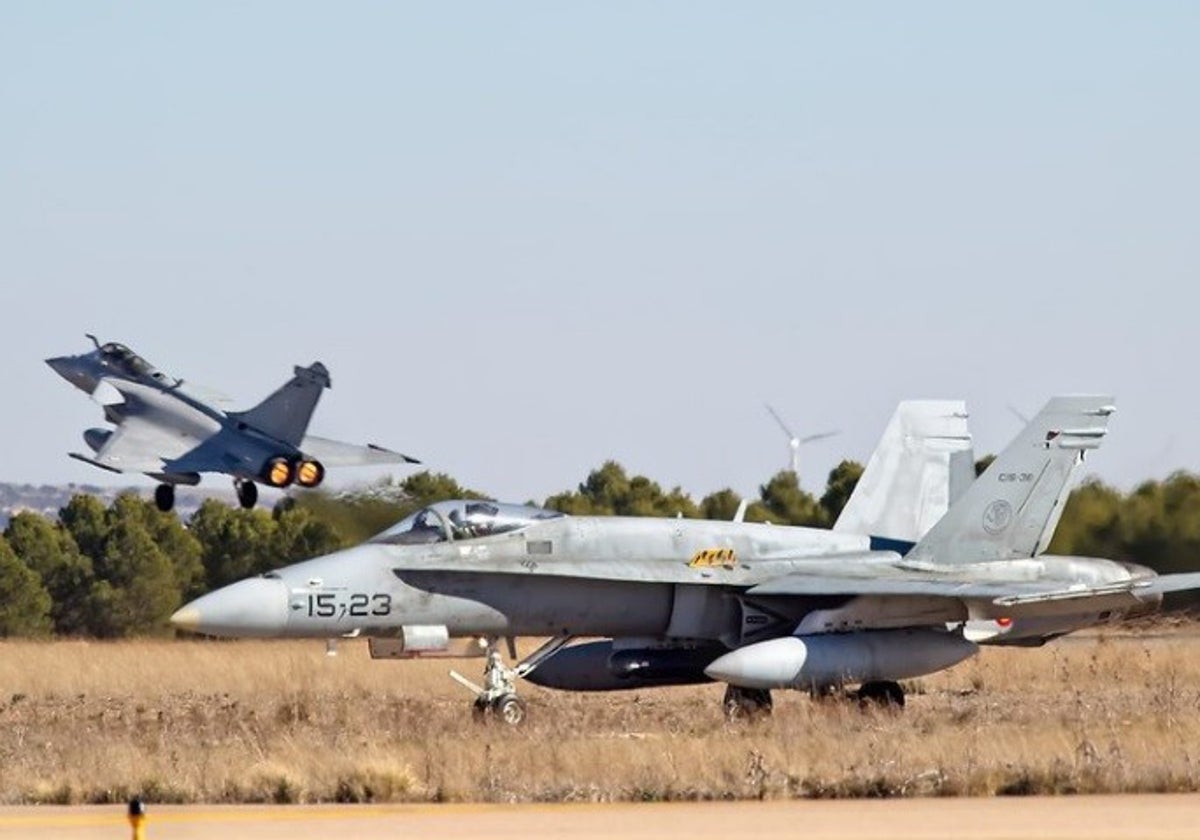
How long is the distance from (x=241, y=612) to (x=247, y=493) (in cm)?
1701

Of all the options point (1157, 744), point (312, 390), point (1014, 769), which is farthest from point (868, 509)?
point (312, 390)

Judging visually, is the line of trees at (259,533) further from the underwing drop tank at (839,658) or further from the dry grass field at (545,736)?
the underwing drop tank at (839,658)

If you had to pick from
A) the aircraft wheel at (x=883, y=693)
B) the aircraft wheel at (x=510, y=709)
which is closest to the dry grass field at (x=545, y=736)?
the aircraft wheel at (x=510, y=709)

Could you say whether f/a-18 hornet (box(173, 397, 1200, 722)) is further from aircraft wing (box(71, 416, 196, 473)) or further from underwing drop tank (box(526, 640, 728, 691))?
aircraft wing (box(71, 416, 196, 473))

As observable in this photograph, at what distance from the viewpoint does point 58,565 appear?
4359 cm

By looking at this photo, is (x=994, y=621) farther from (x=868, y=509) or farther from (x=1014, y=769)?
(x=1014, y=769)

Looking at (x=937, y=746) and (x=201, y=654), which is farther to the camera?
(x=201, y=654)

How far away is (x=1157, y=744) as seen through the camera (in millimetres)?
15758

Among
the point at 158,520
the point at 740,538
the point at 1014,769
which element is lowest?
the point at 1014,769

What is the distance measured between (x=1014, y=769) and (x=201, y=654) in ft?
50.7

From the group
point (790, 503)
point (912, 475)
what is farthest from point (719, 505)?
point (912, 475)

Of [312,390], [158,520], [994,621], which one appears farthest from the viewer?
[158,520]

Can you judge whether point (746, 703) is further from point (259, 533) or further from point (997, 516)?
point (259, 533)

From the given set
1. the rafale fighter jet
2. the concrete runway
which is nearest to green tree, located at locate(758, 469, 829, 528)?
the rafale fighter jet
